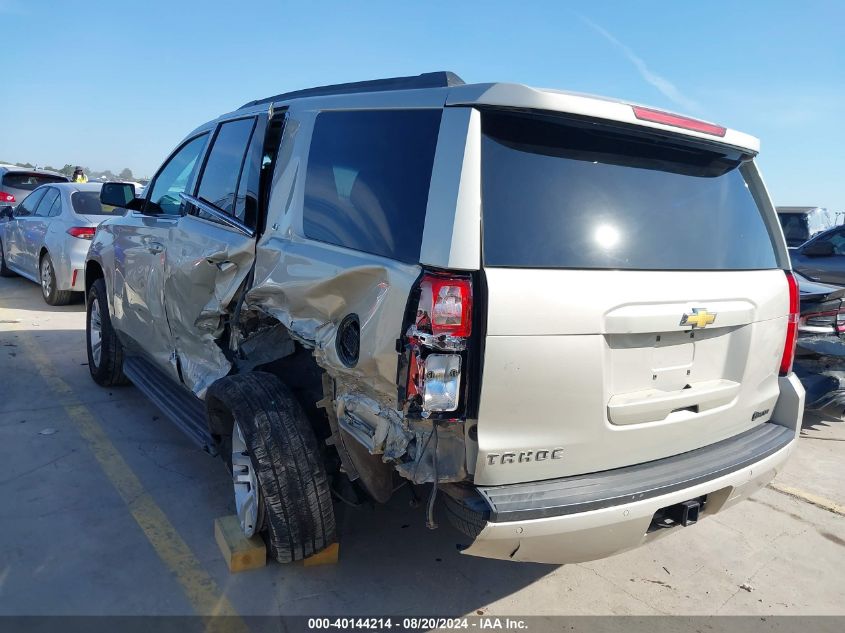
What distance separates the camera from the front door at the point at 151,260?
164 inches

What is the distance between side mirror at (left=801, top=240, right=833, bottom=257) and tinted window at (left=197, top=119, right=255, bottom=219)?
260 inches

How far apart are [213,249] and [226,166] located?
547mm

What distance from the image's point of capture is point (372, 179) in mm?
2551

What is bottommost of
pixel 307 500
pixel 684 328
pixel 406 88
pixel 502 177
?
pixel 307 500

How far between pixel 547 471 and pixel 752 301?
1.29 meters

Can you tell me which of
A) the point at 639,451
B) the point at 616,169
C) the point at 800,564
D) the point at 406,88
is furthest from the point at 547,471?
the point at 800,564

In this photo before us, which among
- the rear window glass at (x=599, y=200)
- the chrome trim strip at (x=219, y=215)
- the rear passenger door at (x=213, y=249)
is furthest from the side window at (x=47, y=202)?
the rear window glass at (x=599, y=200)

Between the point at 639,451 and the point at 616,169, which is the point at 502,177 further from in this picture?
the point at 639,451

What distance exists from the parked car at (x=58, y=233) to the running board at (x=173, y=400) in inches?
156

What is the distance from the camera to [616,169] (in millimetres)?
2521

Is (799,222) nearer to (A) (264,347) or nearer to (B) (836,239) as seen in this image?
(B) (836,239)

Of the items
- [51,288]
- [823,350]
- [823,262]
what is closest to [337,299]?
[823,350]

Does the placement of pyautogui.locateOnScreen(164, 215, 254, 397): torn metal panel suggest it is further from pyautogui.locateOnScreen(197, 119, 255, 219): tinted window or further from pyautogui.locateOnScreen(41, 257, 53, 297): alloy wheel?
pyautogui.locateOnScreen(41, 257, 53, 297): alloy wheel

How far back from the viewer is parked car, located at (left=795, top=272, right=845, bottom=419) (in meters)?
4.90
